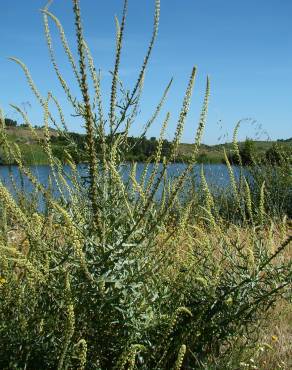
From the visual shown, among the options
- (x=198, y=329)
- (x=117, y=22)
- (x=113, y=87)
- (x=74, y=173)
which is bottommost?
(x=198, y=329)

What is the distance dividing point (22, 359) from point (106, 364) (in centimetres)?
44

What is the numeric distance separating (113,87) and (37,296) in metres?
1.19

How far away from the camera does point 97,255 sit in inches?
93.0

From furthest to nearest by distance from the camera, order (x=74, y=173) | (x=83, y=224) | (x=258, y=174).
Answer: (x=258, y=174) → (x=74, y=173) → (x=83, y=224)

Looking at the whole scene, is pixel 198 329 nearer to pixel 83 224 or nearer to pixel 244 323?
pixel 244 323

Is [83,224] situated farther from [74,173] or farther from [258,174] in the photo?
[258,174]

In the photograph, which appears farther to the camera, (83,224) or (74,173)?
(74,173)

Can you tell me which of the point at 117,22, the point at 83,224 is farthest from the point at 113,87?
the point at 83,224

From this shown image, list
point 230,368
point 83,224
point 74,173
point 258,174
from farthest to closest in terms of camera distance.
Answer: point 258,174 < point 74,173 < point 83,224 < point 230,368

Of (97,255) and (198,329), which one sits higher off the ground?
(97,255)

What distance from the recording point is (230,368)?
2260mm

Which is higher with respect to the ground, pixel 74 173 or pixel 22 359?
pixel 74 173

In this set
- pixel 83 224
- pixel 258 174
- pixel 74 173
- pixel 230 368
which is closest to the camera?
pixel 230 368

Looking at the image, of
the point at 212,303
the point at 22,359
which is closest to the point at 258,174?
the point at 212,303
